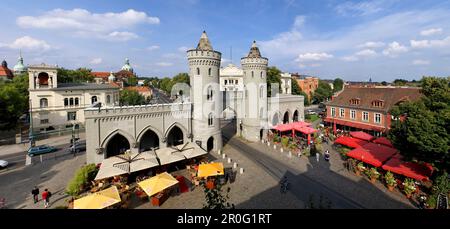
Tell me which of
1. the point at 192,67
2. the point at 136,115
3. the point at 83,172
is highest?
the point at 192,67

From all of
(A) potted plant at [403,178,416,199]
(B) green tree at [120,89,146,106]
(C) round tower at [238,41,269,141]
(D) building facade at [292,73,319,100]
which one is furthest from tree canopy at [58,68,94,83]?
(D) building facade at [292,73,319,100]

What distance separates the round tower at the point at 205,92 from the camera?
2892 centimetres

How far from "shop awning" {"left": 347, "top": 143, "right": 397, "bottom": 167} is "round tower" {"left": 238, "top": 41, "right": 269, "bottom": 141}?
15879 millimetres

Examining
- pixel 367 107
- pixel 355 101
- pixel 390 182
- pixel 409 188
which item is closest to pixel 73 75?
pixel 355 101

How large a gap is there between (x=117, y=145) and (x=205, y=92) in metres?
12.8

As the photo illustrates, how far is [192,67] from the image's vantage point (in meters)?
29.2

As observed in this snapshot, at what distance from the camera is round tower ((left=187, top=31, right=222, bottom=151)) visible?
28.9 meters

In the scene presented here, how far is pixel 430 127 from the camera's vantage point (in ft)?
52.2

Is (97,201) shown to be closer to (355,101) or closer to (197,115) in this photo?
(197,115)

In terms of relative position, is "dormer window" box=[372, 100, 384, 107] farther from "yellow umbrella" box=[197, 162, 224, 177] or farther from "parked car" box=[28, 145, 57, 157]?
"parked car" box=[28, 145, 57, 157]

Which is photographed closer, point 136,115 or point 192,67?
point 136,115

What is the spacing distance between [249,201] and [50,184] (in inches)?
724
